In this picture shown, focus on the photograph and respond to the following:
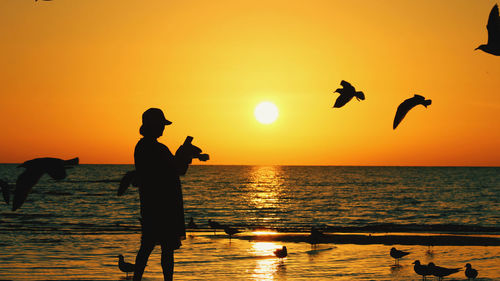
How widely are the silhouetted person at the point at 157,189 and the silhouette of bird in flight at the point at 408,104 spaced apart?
259cm

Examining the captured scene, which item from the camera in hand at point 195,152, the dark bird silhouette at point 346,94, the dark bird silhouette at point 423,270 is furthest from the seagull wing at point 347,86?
the dark bird silhouette at point 423,270

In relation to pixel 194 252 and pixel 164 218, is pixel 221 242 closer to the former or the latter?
pixel 194 252

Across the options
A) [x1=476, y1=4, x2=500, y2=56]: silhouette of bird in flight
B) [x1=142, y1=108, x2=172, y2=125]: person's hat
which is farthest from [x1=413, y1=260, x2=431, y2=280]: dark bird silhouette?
[x1=476, y1=4, x2=500, y2=56]: silhouette of bird in flight

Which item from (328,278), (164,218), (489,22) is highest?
(489,22)

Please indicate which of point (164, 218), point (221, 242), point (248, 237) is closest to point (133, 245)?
point (221, 242)

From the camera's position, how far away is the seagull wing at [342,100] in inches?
215

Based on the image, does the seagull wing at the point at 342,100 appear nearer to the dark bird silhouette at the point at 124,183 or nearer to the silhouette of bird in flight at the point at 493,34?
the silhouette of bird in flight at the point at 493,34

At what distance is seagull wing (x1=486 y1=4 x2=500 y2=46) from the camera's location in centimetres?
374

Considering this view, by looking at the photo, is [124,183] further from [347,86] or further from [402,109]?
[402,109]

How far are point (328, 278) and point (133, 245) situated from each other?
11.2 meters

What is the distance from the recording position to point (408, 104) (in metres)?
5.48

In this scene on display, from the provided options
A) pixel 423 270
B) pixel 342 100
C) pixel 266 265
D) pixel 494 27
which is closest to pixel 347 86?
pixel 342 100

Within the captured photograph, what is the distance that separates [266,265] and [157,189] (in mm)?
10578

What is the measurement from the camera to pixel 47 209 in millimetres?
53375
